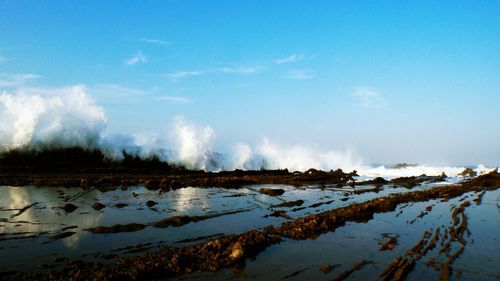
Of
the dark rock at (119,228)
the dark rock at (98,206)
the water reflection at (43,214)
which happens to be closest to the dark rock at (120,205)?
the dark rock at (98,206)

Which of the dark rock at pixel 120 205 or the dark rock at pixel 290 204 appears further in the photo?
the dark rock at pixel 290 204

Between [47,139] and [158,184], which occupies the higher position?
[47,139]

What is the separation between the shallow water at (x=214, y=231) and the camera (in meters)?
5.90

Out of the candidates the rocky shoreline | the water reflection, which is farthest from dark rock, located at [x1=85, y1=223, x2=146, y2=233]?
the rocky shoreline

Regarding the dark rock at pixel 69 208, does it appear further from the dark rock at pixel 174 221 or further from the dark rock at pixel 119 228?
the dark rock at pixel 174 221

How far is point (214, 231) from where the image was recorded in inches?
328

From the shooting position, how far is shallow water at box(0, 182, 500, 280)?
232 inches

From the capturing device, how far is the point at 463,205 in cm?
1401

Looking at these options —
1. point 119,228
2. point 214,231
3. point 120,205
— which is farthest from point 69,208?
point 214,231

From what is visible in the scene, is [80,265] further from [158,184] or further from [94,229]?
[158,184]

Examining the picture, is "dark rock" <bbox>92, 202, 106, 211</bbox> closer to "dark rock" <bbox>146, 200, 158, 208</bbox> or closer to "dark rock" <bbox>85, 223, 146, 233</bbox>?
"dark rock" <bbox>146, 200, 158, 208</bbox>

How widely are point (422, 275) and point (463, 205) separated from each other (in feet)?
32.9

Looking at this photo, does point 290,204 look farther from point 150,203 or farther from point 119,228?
point 119,228

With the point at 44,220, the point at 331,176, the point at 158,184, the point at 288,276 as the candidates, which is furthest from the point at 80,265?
the point at 331,176
